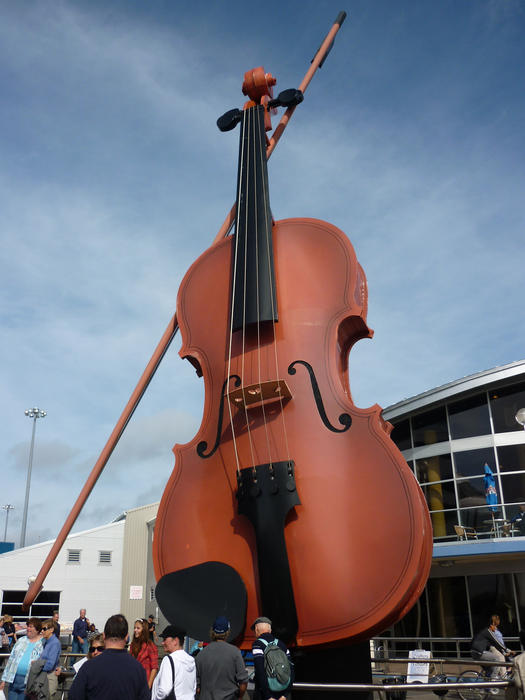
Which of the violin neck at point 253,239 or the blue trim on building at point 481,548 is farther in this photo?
the blue trim on building at point 481,548

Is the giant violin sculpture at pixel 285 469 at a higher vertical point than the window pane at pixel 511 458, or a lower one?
lower

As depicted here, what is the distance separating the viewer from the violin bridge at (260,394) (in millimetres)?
4402

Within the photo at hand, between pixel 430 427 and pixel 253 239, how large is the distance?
44.3 ft

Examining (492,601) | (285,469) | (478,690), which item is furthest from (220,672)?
(492,601)

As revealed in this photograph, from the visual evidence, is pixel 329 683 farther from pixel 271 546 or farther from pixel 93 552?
pixel 93 552

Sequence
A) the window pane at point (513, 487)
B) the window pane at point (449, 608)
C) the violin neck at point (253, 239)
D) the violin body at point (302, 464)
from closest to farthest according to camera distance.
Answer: the violin body at point (302, 464)
the violin neck at point (253, 239)
the window pane at point (449, 608)
the window pane at point (513, 487)

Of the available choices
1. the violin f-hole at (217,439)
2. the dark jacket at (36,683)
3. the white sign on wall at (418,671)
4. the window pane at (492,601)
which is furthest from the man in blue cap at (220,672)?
the window pane at (492,601)

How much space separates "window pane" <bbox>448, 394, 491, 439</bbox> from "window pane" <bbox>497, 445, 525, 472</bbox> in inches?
25.1

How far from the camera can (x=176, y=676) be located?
447 cm

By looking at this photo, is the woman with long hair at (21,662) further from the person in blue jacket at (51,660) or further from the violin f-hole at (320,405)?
→ the violin f-hole at (320,405)

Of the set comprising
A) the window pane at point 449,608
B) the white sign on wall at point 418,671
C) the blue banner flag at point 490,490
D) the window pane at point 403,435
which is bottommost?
the white sign on wall at point 418,671

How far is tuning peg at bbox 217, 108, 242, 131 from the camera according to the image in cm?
675

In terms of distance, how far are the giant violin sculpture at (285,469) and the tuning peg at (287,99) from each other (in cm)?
170

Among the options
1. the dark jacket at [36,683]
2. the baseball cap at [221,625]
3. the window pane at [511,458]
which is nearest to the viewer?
the baseball cap at [221,625]
